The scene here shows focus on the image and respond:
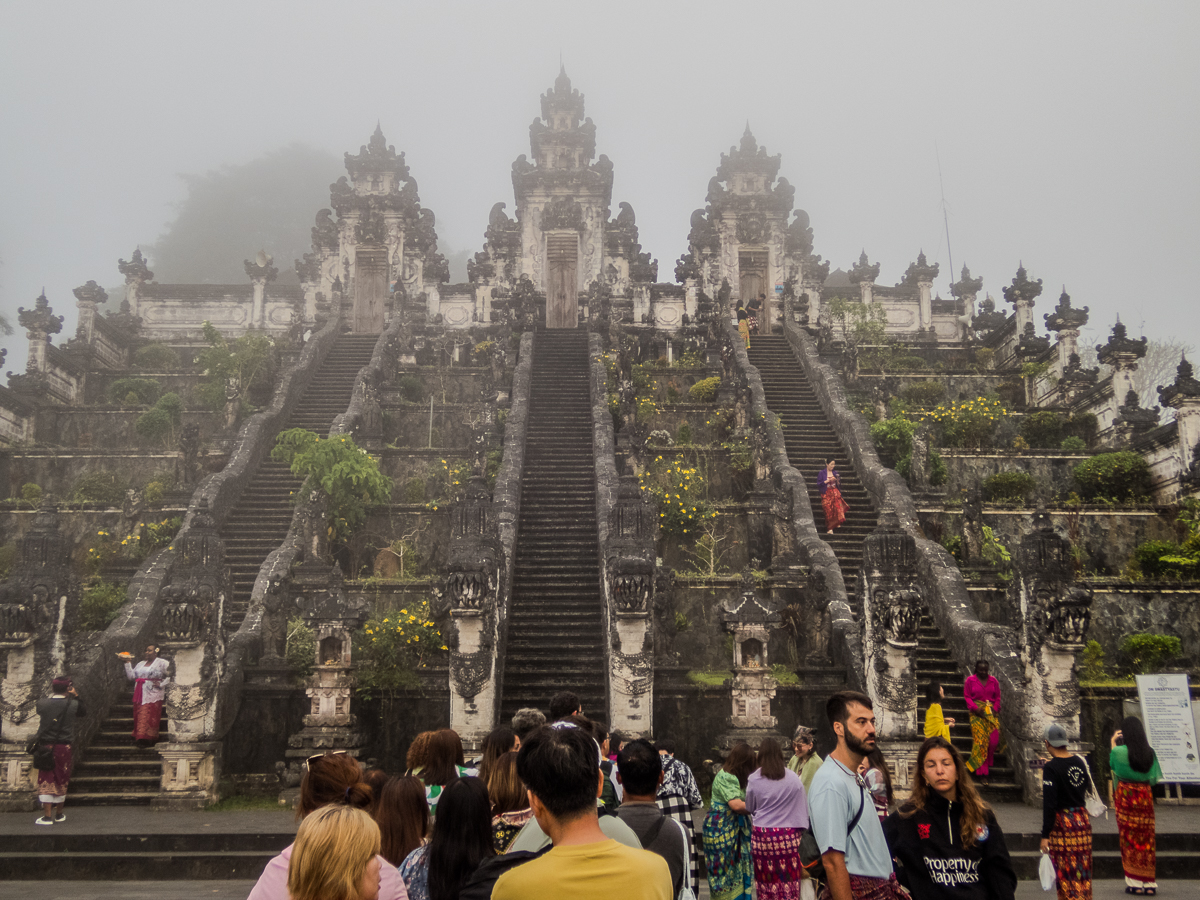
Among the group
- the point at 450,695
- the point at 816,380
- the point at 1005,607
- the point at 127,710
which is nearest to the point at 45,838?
the point at 127,710

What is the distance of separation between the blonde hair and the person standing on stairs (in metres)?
8.30

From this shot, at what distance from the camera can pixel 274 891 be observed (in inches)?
126

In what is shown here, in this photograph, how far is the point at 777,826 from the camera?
17.2 feet

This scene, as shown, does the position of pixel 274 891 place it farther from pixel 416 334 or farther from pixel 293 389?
pixel 416 334

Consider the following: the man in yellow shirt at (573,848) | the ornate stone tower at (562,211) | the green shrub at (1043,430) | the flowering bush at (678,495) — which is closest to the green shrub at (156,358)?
the ornate stone tower at (562,211)

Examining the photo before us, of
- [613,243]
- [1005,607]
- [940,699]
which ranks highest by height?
[613,243]

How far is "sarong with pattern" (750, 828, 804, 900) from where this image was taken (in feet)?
17.1

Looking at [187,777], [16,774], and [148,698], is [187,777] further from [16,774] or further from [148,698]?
[16,774]

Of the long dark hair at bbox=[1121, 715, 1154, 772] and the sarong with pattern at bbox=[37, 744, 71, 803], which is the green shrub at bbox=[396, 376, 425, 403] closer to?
the sarong with pattern at bbox=[37, 744, 71, 803]

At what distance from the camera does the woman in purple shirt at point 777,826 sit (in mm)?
5230

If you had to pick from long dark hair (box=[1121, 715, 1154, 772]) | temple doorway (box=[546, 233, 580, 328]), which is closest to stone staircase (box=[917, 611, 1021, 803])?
long dark hair (box=[1121, 715, 1154, 772])

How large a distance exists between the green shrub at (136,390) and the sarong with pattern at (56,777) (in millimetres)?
16368

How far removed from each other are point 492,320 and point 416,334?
8.72 ft

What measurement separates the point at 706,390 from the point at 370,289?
535 inches
